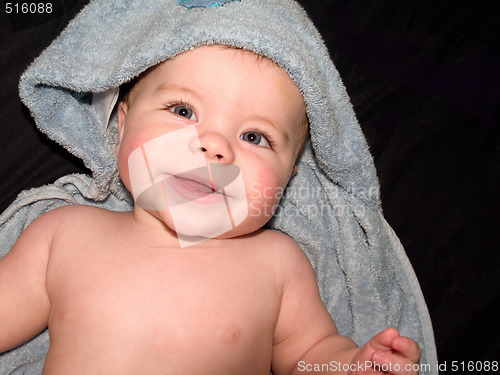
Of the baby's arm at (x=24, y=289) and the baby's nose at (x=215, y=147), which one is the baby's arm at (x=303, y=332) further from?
the baby's arm at (x=24, y=289)

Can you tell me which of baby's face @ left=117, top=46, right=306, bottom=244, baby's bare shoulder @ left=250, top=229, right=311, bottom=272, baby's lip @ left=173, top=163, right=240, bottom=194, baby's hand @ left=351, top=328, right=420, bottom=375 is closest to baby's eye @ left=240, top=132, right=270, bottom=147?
baby's face @ left=117, top=46, right=306, bottom=244

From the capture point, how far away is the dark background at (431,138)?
1.43 metres

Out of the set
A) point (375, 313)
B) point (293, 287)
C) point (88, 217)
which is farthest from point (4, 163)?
point (375, 313)

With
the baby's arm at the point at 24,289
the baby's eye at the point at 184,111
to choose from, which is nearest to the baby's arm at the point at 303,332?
the baby's eye at the point at 184,111

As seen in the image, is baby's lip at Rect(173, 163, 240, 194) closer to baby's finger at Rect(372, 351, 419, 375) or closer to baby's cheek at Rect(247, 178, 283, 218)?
baby's cheek at Rect(247, 178, 283, 218)

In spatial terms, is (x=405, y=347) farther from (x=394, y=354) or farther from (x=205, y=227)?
(x=205, y=227)

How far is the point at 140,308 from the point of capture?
112cm

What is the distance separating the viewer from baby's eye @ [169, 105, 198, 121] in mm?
1126

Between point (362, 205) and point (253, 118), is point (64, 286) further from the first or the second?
point (362, 205)

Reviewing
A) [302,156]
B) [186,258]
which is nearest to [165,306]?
[186,258]

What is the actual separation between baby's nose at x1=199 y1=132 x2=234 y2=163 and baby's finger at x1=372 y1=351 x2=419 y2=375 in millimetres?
500

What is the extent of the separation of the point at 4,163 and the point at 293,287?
2.74 ft

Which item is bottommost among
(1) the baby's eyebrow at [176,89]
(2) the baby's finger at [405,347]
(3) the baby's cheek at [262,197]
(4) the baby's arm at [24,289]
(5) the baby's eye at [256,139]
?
(4) the baby's arm at [24,289]

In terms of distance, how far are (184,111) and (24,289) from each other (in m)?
0.56
